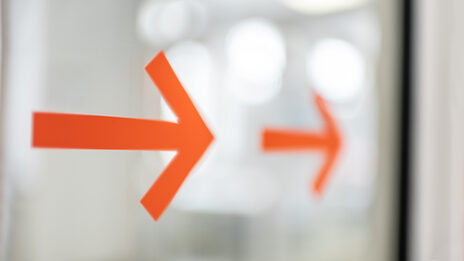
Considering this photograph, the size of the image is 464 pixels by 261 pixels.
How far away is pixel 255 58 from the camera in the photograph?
0.71 m

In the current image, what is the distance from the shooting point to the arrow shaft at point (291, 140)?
0.64 m

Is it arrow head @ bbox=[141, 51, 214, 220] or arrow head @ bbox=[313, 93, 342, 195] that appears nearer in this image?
arrow head @ bbox=[141, 51, 214, 220]

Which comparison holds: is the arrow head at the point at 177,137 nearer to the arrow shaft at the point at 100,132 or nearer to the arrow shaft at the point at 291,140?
the arrow shaft at the point at 100,132

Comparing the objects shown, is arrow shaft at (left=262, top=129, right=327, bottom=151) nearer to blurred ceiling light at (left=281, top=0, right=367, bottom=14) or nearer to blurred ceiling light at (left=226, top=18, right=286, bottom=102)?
blurred ceiling light at (left=226, top=18, right=286, bottom=102)

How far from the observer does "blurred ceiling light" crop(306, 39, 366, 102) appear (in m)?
0.81

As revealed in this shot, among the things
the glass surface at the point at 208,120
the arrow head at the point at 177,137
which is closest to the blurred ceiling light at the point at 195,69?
the glass surface at the point at 208,120

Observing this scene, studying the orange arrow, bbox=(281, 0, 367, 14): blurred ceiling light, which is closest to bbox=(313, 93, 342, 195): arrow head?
the orange arrow

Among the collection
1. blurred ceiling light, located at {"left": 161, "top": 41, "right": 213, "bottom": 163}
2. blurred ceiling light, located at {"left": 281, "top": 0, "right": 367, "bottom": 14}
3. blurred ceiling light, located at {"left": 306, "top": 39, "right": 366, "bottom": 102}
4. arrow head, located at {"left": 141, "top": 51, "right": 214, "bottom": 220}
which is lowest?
arrow head, located at {"left": 141, "top": 51, "right": 214, "bottom": 220}

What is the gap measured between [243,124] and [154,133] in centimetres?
32

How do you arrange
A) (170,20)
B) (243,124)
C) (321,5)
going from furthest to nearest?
(321,5) → (243,124) → (170,20)

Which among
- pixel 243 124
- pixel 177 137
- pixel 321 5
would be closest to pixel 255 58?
pixel 243 124

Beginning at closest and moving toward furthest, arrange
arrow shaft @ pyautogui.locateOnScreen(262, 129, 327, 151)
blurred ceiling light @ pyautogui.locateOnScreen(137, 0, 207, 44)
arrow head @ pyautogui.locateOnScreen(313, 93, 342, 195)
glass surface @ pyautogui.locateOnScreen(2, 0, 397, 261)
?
glass surface @ pyautogui.locateOnScreen(2, 0, 397, 261)
blurred ceiling light @ pyautogui.locateOnScreen(137, 0, 207, 44)
arrow shaft @ pyautogui.locateOnScreen(262, 129, 327, 151)
arrow head @ pyautogui.locateOnScreen(313, 93, 342, 195)

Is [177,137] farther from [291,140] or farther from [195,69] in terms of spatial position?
[291,140]

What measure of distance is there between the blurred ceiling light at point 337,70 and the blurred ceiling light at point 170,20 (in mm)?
268
